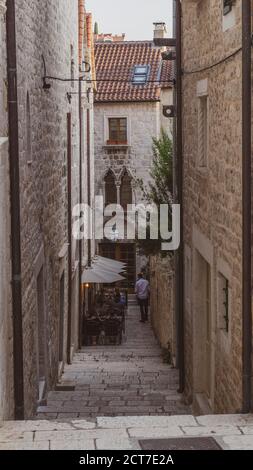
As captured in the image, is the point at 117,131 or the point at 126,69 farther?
the point at 117,131

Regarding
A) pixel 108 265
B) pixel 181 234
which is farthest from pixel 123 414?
pixel 108 265

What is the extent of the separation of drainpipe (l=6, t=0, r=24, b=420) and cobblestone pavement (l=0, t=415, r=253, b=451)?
120cm

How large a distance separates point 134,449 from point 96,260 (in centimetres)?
1942

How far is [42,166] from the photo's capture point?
42.7 feet

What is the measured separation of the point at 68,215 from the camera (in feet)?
59.7

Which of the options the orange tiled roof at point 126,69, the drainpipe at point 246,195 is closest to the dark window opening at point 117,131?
the orange tiled roof at point 126,69

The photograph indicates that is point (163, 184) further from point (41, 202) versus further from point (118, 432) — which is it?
Result: point (118, 432)

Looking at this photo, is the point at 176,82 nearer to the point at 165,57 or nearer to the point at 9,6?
the point at 165,57

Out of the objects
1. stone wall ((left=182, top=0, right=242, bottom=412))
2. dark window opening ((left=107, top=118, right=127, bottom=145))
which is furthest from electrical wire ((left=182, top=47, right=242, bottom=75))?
dark window opening ((left=107, top=118, right=127, bottom=145))

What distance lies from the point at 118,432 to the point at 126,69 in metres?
27.7

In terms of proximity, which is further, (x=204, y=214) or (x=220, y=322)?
(x=204, y=214)

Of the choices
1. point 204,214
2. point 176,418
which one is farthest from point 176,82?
point 176,418

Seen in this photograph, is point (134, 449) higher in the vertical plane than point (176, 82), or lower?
lower

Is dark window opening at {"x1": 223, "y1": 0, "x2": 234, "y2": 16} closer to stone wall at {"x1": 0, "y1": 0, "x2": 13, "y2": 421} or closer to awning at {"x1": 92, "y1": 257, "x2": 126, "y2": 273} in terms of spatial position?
stone wall at {"x1": 0, "y1": 0, "x2": 13, "y2": 421}
